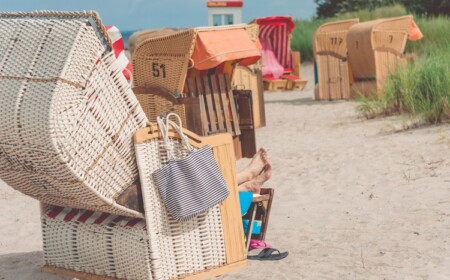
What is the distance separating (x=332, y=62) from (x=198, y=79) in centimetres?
668

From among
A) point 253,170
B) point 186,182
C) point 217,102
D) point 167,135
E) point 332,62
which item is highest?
point 167,135

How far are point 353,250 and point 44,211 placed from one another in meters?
1.81

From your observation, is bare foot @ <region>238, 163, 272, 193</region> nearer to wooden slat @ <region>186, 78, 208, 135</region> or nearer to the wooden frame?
the wooden frame

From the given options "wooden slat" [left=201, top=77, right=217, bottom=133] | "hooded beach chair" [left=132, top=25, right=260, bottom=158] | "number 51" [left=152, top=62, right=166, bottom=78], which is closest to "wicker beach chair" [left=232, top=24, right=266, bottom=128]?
"hooded beach chair" [left=132, top=25, right=260, bottom=158]

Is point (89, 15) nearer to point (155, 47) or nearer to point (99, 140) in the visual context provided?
point (99, 140)

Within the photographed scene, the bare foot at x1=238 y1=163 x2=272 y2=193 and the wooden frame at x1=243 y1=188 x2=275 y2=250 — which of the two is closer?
the wooden frame at x1=243 y1=188 x2=275 y2=250

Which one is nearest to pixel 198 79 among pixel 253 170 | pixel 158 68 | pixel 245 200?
pixel 158 68

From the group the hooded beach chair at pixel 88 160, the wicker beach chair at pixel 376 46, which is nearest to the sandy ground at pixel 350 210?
the hooded beach chair at pixel 88 160

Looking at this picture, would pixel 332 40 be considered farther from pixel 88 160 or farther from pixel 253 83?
pixel 88 160

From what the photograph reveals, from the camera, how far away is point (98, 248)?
4.90m

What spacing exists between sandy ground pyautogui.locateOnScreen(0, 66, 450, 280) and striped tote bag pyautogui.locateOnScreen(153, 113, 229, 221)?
0.62 m

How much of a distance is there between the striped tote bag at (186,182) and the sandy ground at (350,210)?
24.5 inches

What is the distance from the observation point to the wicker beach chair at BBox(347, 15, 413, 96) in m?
14.4

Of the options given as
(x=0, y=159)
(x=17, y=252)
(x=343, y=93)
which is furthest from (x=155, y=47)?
(x=343, y=93)
